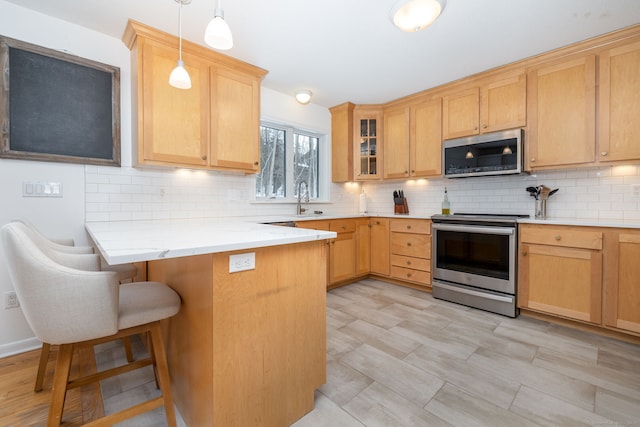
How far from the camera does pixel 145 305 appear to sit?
4.01 feet

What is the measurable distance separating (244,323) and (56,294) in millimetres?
669

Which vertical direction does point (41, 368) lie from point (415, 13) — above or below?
below

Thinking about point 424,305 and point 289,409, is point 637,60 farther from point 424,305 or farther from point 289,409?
point 289,409

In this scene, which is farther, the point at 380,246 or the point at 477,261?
the point at 380,246

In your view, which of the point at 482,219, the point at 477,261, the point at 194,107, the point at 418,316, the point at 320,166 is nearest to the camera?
the point at 194,107

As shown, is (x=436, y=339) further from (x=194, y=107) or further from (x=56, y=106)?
(x=56, y=106)

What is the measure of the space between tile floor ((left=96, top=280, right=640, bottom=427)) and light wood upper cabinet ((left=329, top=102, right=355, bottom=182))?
213cm

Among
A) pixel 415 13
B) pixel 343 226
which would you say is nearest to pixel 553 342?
pixel 343 226

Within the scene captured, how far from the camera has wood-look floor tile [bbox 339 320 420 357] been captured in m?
2.10

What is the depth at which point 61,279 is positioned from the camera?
0.99 metres

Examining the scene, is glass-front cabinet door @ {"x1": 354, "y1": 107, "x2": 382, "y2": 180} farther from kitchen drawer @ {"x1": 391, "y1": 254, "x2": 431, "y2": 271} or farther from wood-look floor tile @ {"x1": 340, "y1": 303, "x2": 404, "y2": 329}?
wood-look floor tile @ {"x1": 340, "y1": 303, "x2": 404, "y2": 329}

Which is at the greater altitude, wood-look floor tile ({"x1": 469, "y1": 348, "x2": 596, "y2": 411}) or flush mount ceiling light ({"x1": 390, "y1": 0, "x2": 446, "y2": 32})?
flush mount ceiling light ({"x1": 390, "y1": 0, "x2": 446, "y2": 32})

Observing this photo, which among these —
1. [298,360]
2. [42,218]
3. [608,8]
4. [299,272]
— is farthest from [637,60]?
[42,218]

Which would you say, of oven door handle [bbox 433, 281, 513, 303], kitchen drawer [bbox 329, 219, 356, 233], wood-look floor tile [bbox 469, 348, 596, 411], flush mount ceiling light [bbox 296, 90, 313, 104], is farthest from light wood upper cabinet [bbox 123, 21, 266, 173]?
wood-look floor tile [bbox 469, 348, 596, 411]
